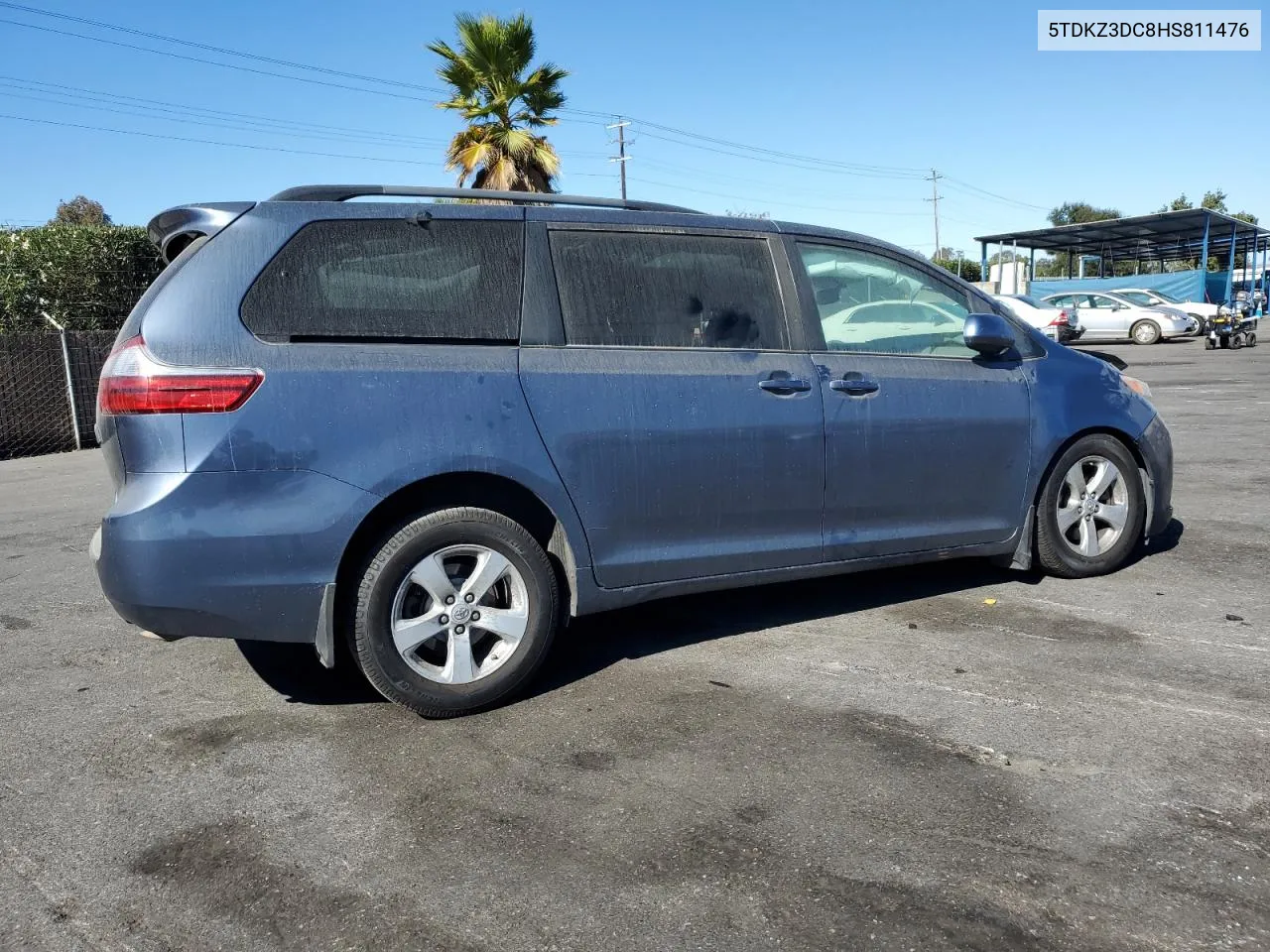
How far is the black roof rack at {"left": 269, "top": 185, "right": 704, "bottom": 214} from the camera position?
3.94 meters

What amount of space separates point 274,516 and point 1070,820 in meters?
2.61

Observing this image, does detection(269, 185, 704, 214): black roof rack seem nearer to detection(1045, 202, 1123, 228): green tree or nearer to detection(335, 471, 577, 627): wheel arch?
detection(335, 471, 577, 627): wheel arch

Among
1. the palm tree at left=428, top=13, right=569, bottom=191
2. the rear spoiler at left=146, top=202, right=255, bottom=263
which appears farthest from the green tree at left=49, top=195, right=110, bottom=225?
the rear spoiler at left=146, top=202, right=255, bottom=263

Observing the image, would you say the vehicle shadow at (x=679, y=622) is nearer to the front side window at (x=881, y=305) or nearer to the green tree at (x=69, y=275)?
the front side window at (x=881, y=305)

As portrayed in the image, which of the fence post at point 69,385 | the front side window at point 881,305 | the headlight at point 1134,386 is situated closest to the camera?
the front side window at point 881,305

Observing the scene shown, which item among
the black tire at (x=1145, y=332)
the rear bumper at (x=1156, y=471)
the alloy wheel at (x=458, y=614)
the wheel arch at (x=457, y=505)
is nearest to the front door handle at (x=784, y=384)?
the wheel arch at (x=457, y=505)

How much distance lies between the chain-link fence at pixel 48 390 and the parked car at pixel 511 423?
35.4ft

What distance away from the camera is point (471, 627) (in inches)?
151

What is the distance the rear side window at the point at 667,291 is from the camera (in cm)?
415

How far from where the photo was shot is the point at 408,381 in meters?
3.76

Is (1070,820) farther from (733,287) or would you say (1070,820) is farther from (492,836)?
(733,287)

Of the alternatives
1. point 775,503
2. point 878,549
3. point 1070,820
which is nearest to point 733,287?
point 775,503

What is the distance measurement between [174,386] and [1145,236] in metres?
44.3

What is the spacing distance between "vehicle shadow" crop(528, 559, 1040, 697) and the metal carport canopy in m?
34.2
